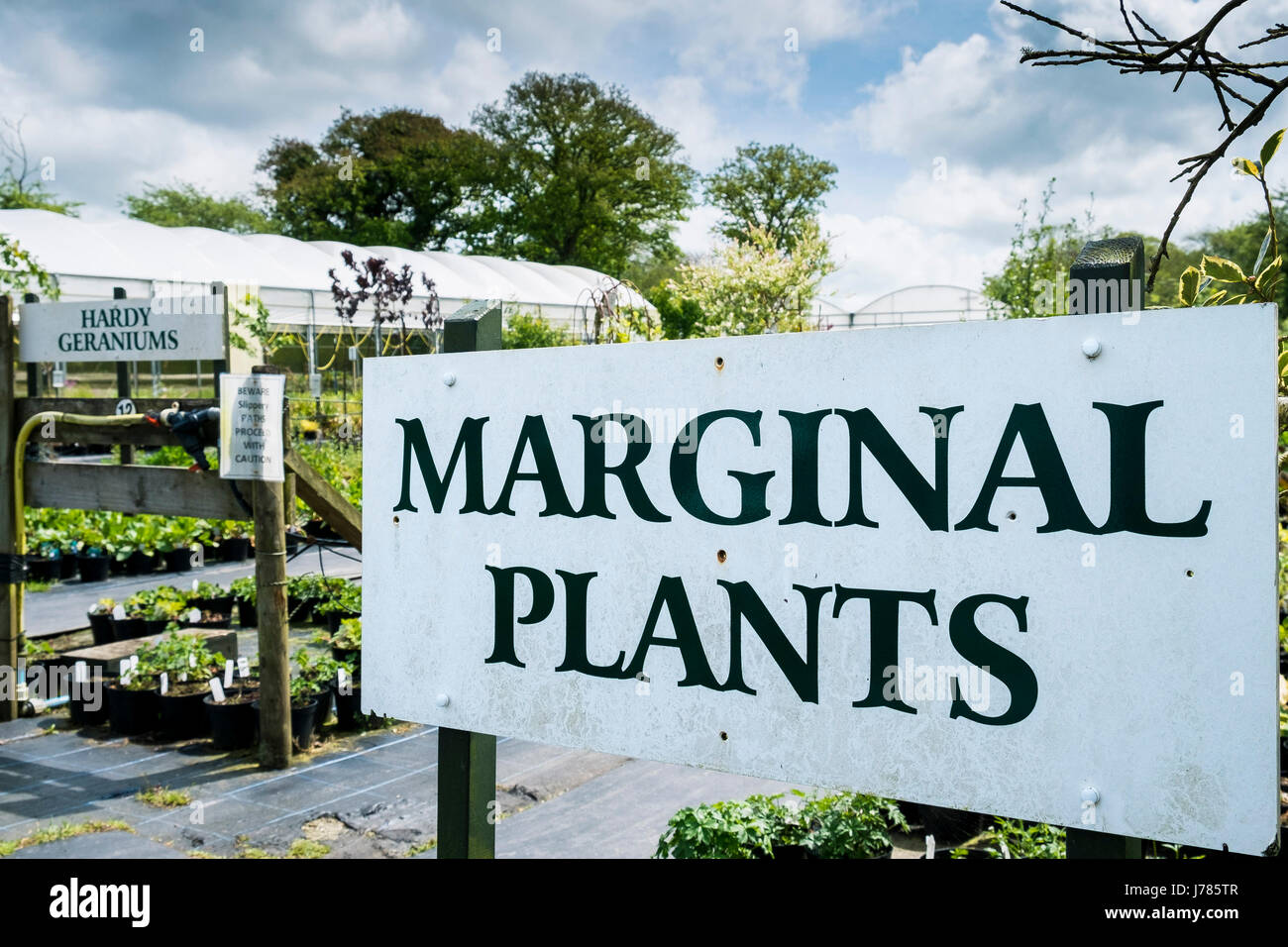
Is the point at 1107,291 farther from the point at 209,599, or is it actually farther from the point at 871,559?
the point at 209,599

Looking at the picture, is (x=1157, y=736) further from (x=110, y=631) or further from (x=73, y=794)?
(x=110, y=631)

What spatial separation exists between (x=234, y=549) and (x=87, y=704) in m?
5.18

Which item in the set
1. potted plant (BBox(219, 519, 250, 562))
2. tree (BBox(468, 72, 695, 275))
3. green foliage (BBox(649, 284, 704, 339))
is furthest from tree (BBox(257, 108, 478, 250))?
potted plant (BBox(219, 519, 250, 562))

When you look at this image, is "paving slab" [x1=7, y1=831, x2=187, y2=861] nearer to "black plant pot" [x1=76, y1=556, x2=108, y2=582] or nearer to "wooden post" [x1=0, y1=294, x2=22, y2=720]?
"wooden post" [x1=0, y1=294, x2=22, y2=720]

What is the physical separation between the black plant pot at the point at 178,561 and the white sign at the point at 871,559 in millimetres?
8991

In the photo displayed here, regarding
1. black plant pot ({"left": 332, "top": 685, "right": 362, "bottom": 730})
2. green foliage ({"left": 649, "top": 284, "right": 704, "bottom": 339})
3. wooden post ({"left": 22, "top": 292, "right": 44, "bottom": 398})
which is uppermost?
green foliage ({"left": 649, "top": 284, "right": 704, "bottom": 339})

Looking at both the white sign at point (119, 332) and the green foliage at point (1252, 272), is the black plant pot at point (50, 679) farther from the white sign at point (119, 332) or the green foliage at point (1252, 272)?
the green foliage at point (1252, 272)

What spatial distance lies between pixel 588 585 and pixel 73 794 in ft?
13.0

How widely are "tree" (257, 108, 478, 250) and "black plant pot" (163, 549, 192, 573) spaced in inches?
1266

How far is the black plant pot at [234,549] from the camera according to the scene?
10.2m

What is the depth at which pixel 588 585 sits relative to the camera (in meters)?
1.41

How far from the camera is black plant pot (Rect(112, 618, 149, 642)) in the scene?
667cm

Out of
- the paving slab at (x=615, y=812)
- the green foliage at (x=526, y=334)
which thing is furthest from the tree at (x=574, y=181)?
the paving slab at (x=615, y=812)

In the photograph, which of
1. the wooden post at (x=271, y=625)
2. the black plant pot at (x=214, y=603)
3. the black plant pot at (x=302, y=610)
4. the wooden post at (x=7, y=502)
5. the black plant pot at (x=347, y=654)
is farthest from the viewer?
the black plant pot at (x=302, y=610)
